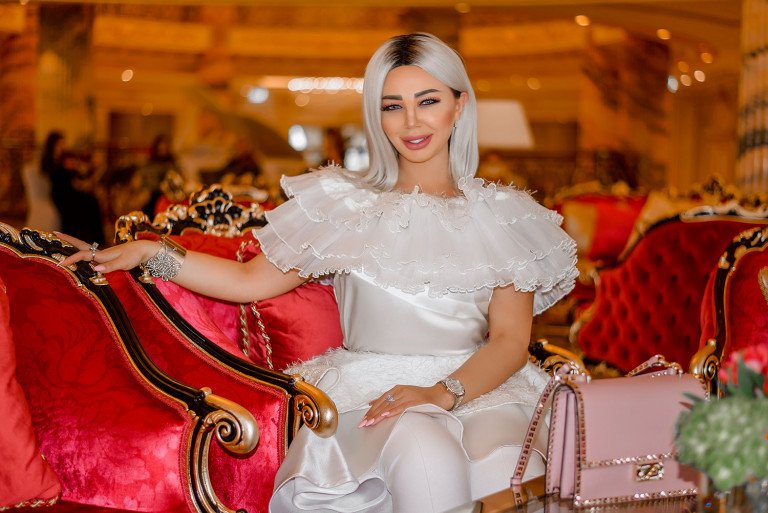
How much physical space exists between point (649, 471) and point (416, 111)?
1094mm

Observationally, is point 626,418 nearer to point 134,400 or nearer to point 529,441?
point 529,441

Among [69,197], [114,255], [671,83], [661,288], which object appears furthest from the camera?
[671,83]

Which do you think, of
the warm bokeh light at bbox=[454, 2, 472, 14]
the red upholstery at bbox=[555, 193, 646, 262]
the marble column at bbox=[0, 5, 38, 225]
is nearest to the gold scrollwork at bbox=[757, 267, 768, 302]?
the red upholstery at bbox=[555, 193, 646, 262]

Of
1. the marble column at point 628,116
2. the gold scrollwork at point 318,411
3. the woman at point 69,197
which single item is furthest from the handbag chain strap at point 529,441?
the marble column at point 628,116

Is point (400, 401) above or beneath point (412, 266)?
beneath

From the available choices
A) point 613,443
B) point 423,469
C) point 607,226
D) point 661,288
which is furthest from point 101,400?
point 607,226

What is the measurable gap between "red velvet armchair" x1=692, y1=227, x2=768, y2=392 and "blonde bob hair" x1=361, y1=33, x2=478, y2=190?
3.02ft

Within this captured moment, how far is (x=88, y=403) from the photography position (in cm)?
216

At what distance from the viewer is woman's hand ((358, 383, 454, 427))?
2.08 metres

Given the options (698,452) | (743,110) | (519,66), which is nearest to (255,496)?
(698,452)

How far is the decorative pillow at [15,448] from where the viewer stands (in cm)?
197

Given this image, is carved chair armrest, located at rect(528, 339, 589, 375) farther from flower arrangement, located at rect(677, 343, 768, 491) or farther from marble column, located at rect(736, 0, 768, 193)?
marble column, located at rect(736, 0, 768, 193)

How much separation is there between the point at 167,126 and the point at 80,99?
4.37 metres

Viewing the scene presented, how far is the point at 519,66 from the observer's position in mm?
16344
